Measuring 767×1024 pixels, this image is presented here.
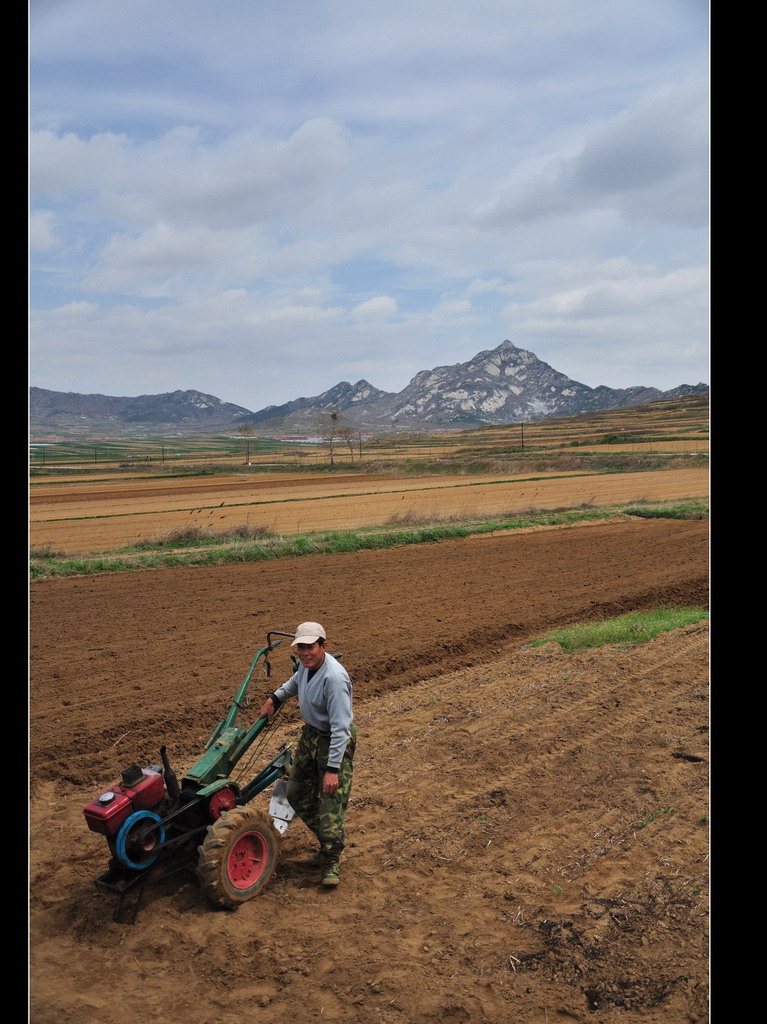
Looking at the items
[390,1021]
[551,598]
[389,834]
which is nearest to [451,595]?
[551,598]

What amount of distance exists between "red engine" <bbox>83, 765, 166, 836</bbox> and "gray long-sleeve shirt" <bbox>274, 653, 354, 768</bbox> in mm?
994

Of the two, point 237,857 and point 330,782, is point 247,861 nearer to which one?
point 237,857


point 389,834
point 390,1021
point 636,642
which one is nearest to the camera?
point 390,1021

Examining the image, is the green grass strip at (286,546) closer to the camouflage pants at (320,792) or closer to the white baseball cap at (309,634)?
the camouflage pants at (320,792)

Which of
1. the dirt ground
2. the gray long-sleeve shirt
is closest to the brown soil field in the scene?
the dirt ground

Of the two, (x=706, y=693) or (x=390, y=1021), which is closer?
(x=390, y=1021)

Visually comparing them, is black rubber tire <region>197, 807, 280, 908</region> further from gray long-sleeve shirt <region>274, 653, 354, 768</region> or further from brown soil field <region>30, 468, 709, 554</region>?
brown soil field <region>30, 468, 709, 554</region>

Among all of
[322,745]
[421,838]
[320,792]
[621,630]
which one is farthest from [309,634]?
[621,630]

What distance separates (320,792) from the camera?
5.42 metres

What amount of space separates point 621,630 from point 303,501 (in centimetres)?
2942
